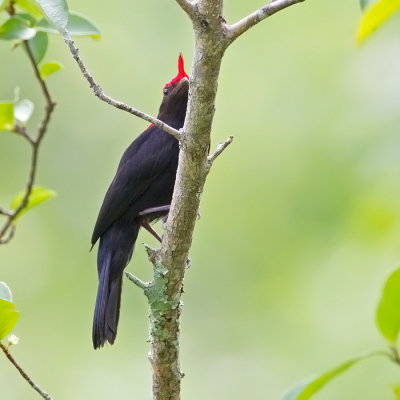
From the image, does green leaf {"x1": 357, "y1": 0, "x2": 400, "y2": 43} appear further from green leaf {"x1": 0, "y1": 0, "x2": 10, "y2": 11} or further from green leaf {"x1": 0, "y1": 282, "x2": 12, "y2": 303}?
green leaf {"x1": 0, "y1": 0, "x2": 10, "y2": 11}

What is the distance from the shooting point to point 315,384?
4.50 ft

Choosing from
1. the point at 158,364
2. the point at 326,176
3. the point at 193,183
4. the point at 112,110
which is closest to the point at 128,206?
the point at 158,364

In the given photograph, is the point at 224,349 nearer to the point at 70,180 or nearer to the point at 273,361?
the point at 273,361

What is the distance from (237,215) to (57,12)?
3890mm

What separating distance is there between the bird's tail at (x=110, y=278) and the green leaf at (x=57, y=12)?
185cm

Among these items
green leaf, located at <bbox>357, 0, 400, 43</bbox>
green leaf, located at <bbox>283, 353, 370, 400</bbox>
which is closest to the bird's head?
green leaf, located at <bbox>283, 353, 370, 400</bbox>

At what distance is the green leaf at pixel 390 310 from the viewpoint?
1288 mm

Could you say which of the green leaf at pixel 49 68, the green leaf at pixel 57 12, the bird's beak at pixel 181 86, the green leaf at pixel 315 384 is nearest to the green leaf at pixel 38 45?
the green leaf at pixel 49 68

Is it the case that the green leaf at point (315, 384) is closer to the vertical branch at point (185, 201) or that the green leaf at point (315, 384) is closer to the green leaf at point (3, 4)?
the vertical branch at point (185, 201)

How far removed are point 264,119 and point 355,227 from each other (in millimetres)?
1354

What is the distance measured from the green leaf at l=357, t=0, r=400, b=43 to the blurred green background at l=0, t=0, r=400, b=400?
12.4 ft

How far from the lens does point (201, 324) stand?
5938 millimetres

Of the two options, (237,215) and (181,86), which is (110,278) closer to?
(181,86)

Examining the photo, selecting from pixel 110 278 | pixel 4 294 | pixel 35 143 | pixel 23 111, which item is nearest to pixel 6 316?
pixel 4 294
